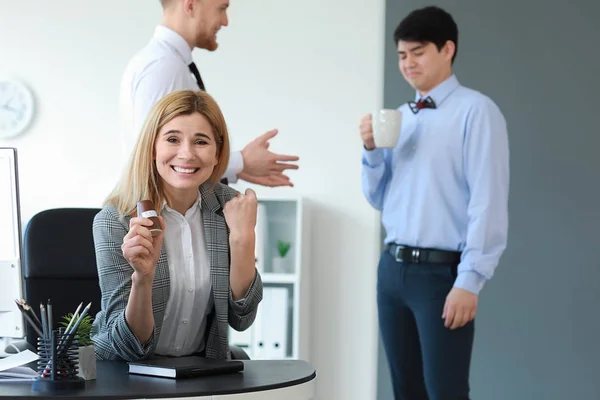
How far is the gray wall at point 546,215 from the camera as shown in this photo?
12.9 feet

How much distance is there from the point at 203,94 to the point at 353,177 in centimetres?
219

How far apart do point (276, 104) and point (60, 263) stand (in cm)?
211

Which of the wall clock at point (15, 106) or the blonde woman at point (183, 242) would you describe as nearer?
the blonde woman at point (183, 242)

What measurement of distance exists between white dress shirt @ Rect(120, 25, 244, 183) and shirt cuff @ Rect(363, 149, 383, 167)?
53 cm

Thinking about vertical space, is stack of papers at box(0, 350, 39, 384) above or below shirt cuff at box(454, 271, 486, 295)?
above

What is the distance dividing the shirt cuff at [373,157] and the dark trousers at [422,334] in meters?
0.33

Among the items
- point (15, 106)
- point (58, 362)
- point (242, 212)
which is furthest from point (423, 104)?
point (15, 106)

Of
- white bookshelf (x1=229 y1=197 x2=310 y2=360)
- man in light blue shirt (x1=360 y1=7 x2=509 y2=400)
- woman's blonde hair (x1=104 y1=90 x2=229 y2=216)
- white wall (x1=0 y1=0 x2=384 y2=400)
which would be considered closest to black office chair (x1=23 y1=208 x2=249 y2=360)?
woman's blonde hair (x1=104 y1=90 x2=229 y2=216)

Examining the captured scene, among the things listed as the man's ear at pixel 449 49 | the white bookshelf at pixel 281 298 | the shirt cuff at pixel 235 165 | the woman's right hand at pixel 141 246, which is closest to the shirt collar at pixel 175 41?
the shirt cuff at pixel 235 165

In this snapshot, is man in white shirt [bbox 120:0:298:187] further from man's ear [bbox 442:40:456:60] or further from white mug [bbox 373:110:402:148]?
man's ear [bbox 442:40:456:60]

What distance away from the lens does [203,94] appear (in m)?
2.14

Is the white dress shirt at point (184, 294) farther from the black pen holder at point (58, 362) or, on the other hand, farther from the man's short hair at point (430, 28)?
the man's short hair at point (430, 28)

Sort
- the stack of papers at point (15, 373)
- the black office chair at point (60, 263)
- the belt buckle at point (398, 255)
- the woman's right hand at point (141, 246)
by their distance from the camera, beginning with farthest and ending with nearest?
1. the belt buckle at point (398, 255)
2. the black office chair at point (60, 263)
3. the woman's right hand at point (141, 246)
4. the stack of papers at point (15, 373)

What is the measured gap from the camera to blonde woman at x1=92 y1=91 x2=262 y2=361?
1920mm
